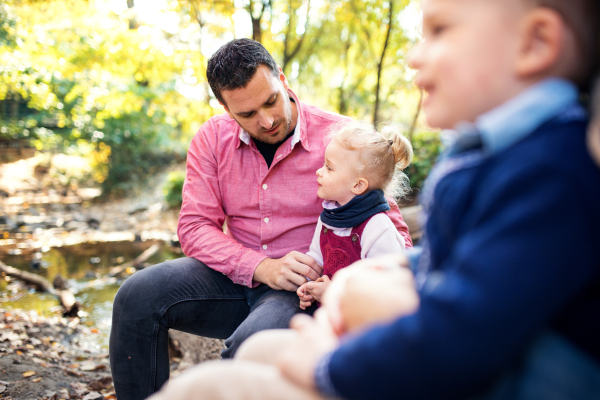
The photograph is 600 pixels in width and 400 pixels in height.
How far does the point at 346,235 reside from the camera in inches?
72.7

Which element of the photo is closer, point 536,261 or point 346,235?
point 536,261

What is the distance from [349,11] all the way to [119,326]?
612 cm

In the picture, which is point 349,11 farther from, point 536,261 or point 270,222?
point 536,261

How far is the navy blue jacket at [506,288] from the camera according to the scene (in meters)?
0.65

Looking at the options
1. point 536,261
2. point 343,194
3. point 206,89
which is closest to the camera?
point 536,261

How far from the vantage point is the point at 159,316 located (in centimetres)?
181

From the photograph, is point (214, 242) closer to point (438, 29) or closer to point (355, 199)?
point (355, 199)

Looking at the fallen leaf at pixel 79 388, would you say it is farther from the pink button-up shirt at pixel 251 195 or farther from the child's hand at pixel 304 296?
the child's hand at pixel 304 296

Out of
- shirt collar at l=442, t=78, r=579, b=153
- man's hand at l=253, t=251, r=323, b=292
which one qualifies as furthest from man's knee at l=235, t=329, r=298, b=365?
man's hand at l=253, t=251, r=323, b=292

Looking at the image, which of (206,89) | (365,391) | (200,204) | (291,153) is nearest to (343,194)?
(291,153)

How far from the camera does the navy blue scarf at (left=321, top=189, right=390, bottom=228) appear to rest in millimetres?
1828

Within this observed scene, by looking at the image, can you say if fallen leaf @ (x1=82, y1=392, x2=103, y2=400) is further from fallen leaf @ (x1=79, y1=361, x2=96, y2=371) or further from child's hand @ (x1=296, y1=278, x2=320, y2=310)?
child's hand @ (x1=296, y1=278, x2=320, y2=310)

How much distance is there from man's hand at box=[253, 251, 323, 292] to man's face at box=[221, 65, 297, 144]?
0.67m

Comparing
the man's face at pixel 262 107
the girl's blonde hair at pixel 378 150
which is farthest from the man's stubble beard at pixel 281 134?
the girl's blonde hair at pixel 378 150
